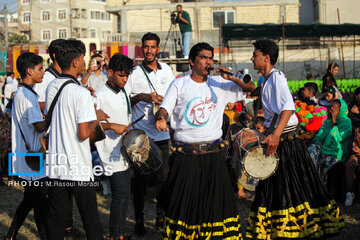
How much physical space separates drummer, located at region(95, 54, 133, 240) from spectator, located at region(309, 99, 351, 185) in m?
3.59

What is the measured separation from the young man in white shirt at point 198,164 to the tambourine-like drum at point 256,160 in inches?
10.0

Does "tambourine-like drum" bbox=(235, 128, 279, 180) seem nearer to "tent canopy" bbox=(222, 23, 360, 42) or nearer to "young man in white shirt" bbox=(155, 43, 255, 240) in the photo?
"young man in white shirt" bbox=(155, 43, 255, 240)

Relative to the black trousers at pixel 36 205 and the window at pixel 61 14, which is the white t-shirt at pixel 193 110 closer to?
the black trousers at pixel 36 205

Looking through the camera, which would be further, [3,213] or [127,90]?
[3,213]

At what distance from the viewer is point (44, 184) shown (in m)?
4.35

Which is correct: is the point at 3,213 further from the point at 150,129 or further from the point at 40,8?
the point at 40,8

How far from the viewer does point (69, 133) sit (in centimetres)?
384

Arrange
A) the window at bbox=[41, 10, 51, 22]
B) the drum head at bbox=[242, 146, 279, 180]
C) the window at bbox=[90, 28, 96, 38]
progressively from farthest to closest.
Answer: the window at bbox=[41, 10, 51, 22] < the window at bbox=[90, 28, 96, 38] < the drum head at bbox=[242, 146, 279, 180]

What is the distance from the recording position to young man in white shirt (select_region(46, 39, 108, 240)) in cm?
382

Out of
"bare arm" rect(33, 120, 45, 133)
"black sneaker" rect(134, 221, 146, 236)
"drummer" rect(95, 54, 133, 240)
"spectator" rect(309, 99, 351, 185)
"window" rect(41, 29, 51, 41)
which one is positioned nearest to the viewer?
"bare arm" rect(33, 120, 45, 133)

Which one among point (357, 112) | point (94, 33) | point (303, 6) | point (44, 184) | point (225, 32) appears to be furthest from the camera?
point (94, 33)

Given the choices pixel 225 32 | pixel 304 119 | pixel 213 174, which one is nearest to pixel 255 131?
pixel 213 174

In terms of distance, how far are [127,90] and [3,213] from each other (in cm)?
283

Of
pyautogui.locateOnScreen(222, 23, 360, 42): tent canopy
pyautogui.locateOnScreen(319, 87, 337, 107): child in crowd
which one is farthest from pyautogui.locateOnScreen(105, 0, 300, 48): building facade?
pyautogui.locateOnScreen(319, 87, 337, 107): child in crowd
